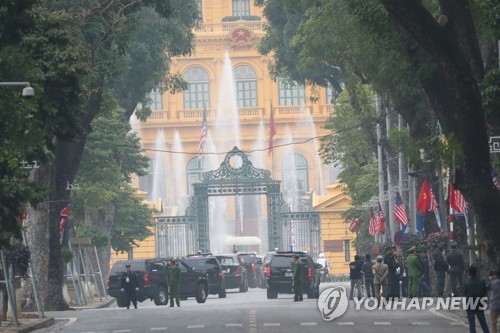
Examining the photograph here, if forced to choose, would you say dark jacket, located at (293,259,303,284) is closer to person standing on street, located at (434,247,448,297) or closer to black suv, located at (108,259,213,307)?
person standing on street, located at (434,247,448,297)

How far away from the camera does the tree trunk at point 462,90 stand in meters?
26.9

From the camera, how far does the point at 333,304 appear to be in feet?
123

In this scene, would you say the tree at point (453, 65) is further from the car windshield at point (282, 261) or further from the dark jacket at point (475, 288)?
the car windshield at point (282, 261)

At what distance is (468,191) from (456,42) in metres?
2.88

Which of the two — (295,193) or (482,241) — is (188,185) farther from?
(482,241)

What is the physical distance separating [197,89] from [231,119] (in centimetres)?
445

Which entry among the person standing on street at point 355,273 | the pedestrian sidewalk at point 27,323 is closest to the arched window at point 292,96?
the person standing on street at point 355,273

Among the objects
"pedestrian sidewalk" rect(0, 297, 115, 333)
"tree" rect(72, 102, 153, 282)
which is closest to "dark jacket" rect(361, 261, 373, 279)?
"pedestrian sidewalk" rect(0, 297, 115, 333)

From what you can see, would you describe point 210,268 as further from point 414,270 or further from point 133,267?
point 414,270

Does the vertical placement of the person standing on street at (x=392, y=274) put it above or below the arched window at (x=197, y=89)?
below

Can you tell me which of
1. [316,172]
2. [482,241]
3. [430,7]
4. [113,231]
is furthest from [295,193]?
[482,241]

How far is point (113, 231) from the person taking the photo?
67.2m

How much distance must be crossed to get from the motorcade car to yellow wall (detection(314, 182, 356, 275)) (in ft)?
85.0

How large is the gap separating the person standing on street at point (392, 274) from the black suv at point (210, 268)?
9.33m
